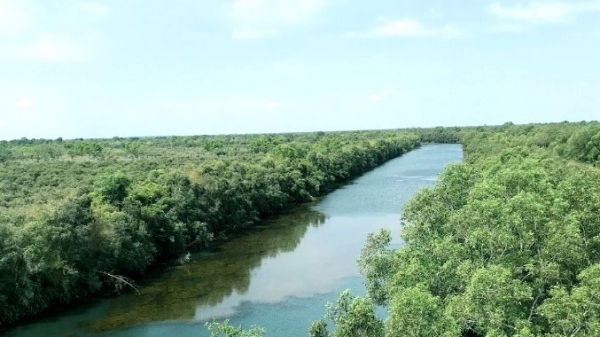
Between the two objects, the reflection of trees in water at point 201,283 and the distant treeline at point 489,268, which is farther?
the reflection of trees in water at point 201,283

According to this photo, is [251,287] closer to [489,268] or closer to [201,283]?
[201,283]

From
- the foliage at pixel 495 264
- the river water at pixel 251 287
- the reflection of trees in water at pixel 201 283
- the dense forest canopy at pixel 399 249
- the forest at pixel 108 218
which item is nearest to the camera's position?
the foliage at pixel 495 264

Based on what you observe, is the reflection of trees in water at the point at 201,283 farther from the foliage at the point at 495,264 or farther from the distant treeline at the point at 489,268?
the foliage at the point at 495,264

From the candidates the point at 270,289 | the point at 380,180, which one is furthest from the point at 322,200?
the point at 270,289

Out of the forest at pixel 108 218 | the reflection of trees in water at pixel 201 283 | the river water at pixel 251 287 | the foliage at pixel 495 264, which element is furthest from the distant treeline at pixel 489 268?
the forest at pixel 108 218

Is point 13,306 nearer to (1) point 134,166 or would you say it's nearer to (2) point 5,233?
(2) point 5,233

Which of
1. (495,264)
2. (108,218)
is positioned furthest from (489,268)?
(108,218)

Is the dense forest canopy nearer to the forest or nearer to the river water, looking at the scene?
the forest

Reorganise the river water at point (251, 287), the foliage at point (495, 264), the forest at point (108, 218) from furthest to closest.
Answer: the forest at point (108, 218) → the river water at point (251, 287) → the foliage at point (495, 264)
